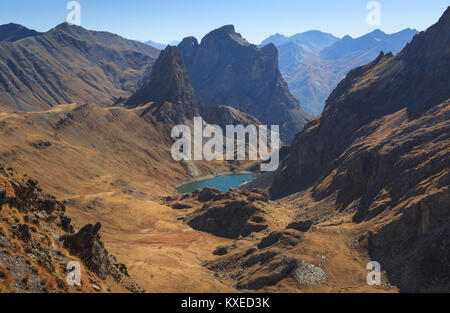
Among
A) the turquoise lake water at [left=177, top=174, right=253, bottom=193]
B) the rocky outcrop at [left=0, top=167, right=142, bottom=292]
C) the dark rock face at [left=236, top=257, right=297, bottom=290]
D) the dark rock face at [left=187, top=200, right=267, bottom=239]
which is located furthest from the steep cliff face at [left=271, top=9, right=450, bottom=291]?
the turquoise lake water at [left=177, top=174, right=253, bottom=193]

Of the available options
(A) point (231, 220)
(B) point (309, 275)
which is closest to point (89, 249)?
(B) point (309, 275)

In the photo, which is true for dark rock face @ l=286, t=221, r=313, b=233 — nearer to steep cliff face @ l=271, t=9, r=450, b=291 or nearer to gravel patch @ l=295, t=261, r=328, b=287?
steep cliff face @ l=271, t=9, r=450, b=291

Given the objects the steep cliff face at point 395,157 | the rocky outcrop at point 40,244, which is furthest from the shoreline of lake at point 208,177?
the rocky outcrop at point 40,244

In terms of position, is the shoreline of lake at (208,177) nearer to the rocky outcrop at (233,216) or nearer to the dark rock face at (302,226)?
the rocky outcrop at (233,216)
